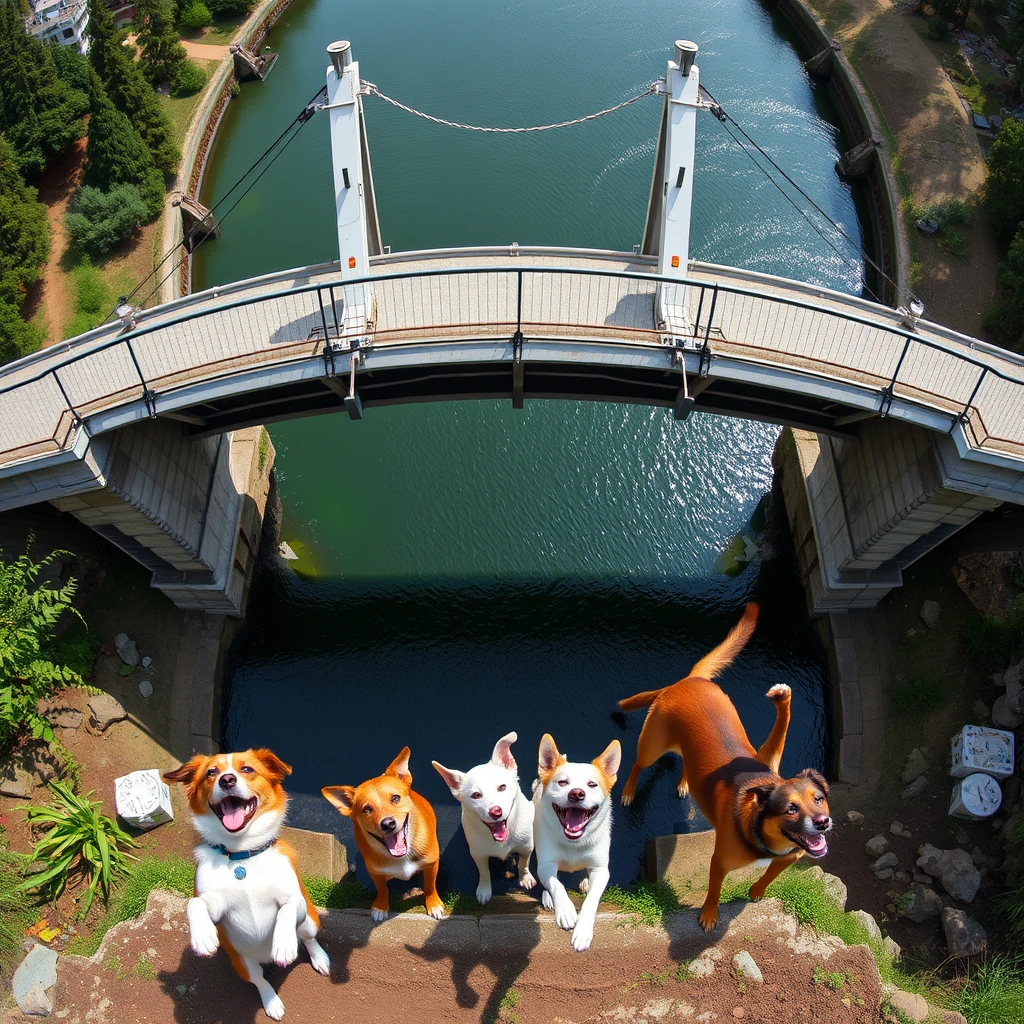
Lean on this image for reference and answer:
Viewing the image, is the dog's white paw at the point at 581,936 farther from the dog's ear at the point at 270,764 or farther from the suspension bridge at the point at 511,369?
the suspension bridge at the point at 511,369

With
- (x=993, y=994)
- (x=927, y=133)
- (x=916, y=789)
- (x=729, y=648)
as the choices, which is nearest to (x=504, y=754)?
(x=729, y=648)

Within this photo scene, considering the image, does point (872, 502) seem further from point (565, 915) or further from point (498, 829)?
point (565, 915)

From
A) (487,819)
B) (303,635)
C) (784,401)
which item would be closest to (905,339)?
(784,401)

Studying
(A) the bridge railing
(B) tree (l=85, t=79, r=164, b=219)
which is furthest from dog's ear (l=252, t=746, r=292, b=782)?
(B) tree (l=85, t=79, r=164, b=219)

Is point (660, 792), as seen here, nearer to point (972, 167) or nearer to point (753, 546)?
point (753, 546)

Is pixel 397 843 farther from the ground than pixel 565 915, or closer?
farther from the ground

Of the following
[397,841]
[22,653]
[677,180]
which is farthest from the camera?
[677,180]
